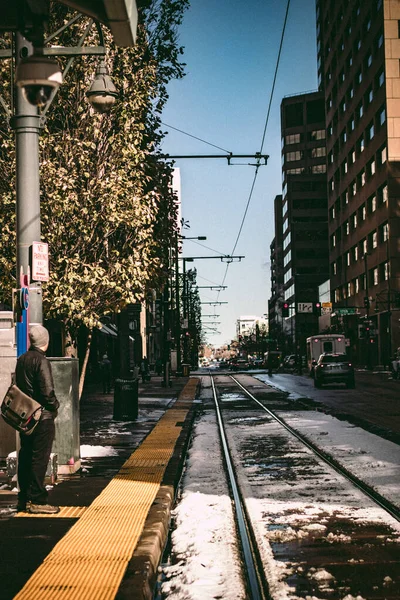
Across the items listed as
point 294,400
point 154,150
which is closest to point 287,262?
point 294,400

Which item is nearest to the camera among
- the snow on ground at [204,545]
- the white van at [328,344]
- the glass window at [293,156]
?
the snow on ground at [204,545]

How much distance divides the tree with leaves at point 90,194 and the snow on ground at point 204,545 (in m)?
3.56

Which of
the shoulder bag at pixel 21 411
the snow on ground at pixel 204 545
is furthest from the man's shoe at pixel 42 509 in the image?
the snow on ground at pixel 204 545

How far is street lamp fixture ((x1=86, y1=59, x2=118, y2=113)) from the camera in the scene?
991 cm

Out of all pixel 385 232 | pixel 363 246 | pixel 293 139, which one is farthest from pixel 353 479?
pixel 293 139

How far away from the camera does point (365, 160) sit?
222ft

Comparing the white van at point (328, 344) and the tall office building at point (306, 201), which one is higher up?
the tall office building at point (306, 201)

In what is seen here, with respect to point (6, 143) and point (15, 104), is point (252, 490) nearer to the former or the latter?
point (15, 104)

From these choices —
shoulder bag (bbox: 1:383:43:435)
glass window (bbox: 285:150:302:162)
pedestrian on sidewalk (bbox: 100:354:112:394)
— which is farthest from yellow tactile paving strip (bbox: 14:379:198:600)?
glass window (bbox: 285:150:302:162)

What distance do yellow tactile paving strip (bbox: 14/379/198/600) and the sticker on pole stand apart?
2.52 meters

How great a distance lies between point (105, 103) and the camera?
33.0 ft

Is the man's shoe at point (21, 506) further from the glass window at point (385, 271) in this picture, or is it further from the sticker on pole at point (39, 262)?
the glass window at point (385, 271)

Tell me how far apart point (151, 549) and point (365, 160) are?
65.4 m

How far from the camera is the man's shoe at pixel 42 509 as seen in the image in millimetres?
7152
